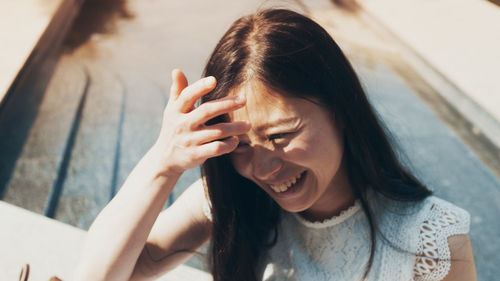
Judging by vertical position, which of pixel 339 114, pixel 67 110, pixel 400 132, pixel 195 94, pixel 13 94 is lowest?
pixel 400 132

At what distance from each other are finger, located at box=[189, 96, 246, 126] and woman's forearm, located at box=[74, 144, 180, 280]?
0.27 meters

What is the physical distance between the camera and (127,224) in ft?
4.52

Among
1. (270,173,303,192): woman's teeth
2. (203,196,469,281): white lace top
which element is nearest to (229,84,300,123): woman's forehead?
(270,173,303,192): woman's teeth

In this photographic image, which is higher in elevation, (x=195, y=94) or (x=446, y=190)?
(x=195, y=94)

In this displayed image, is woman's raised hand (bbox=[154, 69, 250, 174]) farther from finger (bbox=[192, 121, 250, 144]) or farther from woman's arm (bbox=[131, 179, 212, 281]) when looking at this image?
woman's arm (bbox=[131, 179, 212, 281])

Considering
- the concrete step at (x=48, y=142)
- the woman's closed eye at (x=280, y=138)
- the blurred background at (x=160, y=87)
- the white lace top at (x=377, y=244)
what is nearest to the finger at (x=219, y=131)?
the woman's closed eye at (x=280, y=138)

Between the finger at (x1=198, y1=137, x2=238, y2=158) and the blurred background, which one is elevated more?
the finger at (x1=198, y1=137, x2=238, y2=158)

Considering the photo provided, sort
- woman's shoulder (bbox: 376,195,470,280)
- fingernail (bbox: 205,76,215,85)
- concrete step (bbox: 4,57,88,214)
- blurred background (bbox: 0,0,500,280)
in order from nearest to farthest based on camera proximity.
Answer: fingernail (bbox: 205,76,215,85), woman's shoulder (bbox: 376,195,470,280), concrete step (bbox: 4,57,88,214), blurred background (bbox: 0,0,500,280)

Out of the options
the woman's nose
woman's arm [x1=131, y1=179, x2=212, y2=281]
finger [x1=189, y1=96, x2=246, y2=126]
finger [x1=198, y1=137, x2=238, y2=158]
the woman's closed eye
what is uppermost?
finger [x1=189, y1=96, x2=246, y2=126]

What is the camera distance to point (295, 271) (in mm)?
1575

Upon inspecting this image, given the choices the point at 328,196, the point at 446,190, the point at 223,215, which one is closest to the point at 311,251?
the point at 328,196

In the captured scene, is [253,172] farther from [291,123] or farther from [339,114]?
[339,114]

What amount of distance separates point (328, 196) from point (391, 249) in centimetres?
29

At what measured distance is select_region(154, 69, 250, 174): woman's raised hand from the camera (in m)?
1.12
